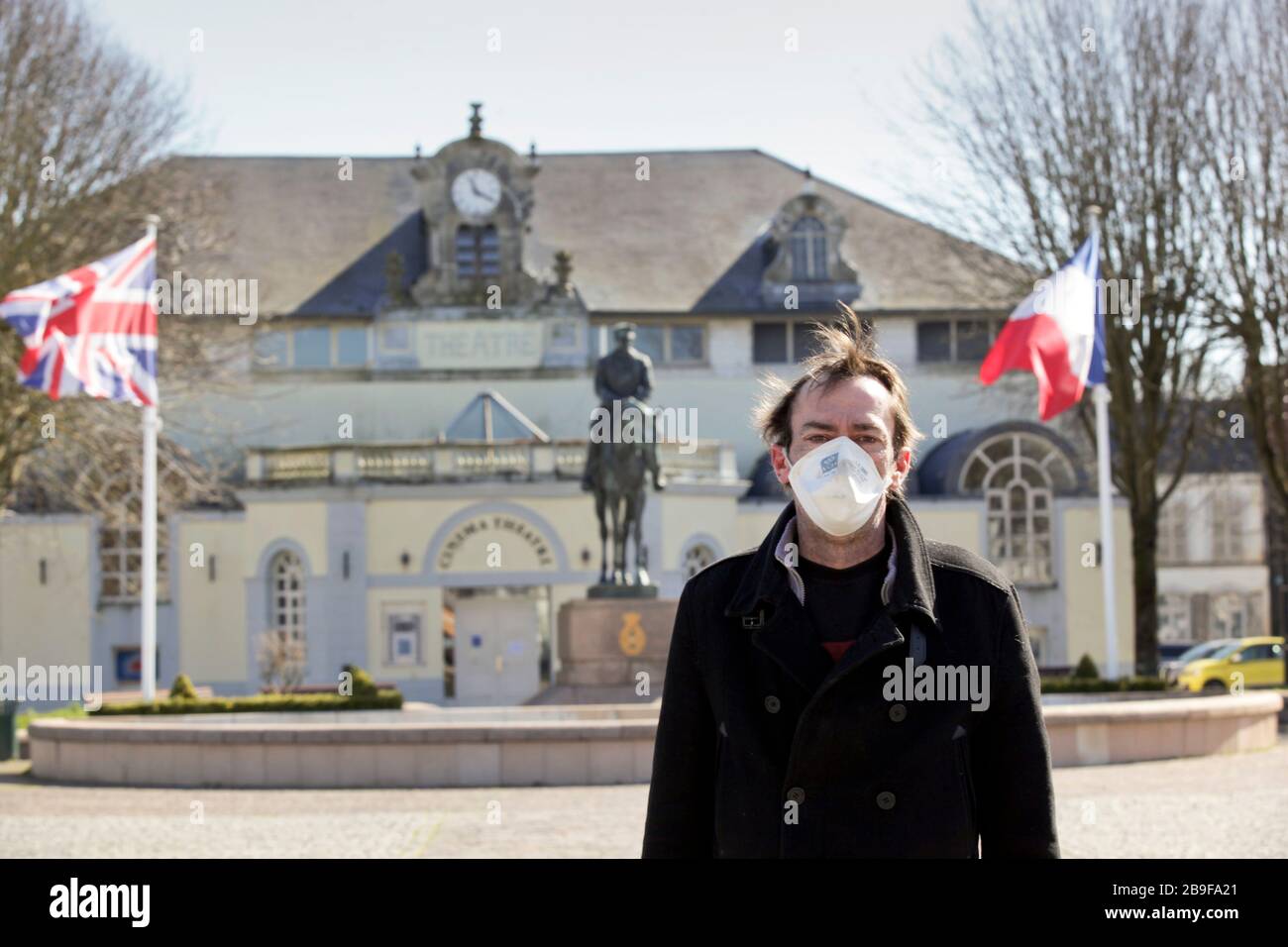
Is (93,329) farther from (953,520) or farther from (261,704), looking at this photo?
(953,520)

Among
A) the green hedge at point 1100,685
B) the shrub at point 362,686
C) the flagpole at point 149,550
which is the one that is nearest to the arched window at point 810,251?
the green hedge at point 1100,685

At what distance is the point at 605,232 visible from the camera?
49.0 metres

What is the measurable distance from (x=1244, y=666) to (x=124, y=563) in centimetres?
2619

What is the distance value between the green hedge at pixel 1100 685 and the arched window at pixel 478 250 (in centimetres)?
2383

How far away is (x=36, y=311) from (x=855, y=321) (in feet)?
65.2

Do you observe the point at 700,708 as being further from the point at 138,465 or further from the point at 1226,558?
the point at 1226,558

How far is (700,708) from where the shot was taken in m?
4.05

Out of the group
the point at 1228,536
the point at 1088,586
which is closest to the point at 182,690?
the point at 1088,586

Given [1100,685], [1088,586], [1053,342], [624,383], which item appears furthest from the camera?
[1088,586]

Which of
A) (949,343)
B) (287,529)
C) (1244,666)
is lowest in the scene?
(1244,666)

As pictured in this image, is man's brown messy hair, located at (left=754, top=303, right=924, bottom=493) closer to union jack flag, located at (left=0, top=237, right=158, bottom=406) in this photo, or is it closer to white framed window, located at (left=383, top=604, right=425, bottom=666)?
union jack flag, located at (left=0, top=237, right=158, bottom=406)

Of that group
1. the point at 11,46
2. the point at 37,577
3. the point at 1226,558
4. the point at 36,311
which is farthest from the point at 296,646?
the point at 1226,558

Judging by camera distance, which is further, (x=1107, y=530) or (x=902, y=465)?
(x=1107, y=530)

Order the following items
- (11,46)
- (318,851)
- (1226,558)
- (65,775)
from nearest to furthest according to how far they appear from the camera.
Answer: (318,851) < (65,775) < (11,46) < (1226,558)
